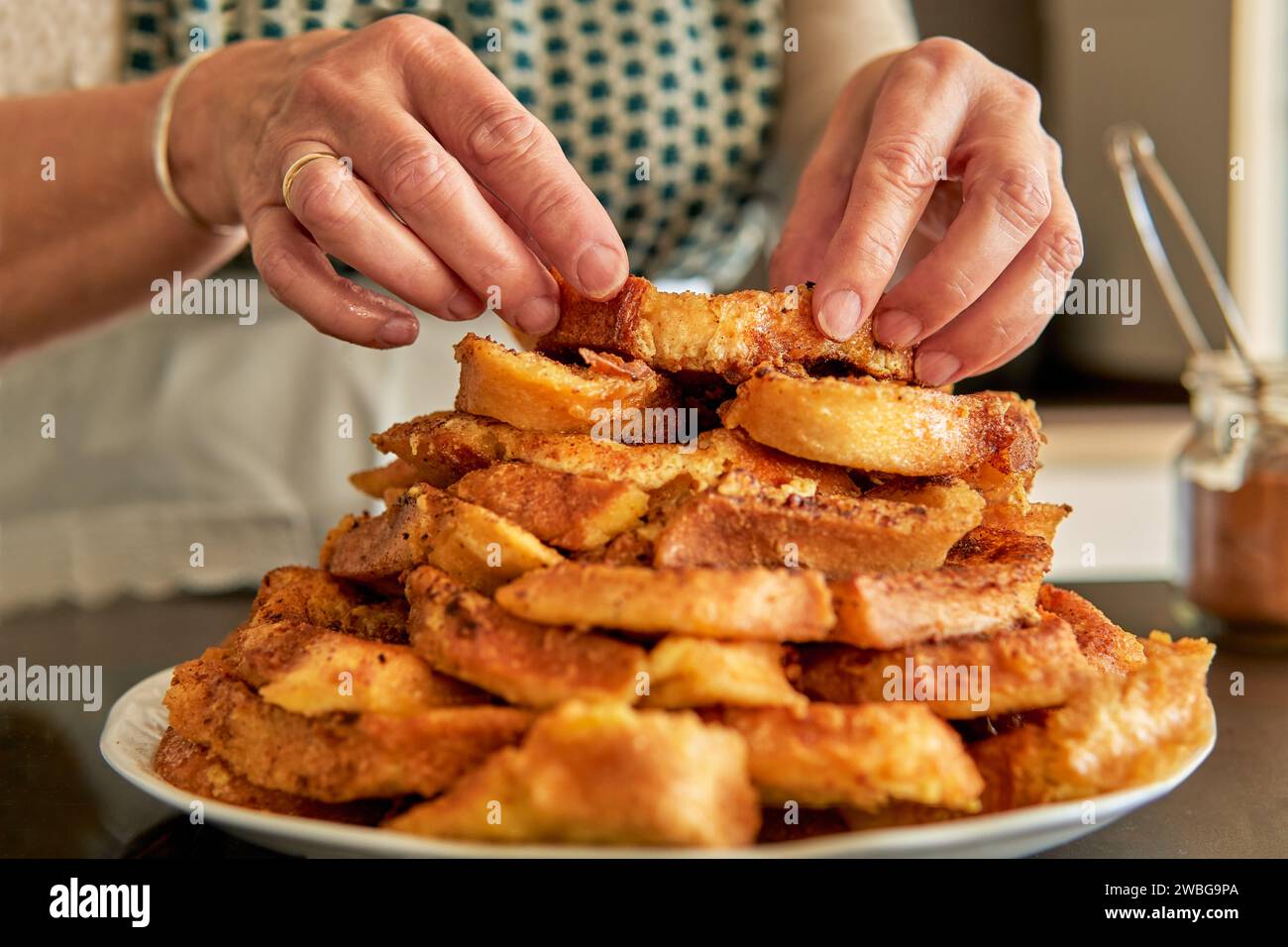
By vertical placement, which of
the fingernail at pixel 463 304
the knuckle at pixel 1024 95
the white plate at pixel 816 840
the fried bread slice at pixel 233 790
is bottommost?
the fried bread slice at pixel 233 790

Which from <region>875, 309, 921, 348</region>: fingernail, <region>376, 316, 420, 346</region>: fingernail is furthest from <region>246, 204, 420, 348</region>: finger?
<region>875, 309, 921, 348</region>: fingernail

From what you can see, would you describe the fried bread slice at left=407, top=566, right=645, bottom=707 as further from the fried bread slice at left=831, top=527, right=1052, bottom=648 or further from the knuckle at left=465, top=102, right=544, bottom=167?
the knuckle at left=465, top=102, right=544, bottom=167

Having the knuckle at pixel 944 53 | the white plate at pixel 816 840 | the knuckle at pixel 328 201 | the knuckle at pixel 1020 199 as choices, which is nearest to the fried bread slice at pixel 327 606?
the white plate at pixel 816 840

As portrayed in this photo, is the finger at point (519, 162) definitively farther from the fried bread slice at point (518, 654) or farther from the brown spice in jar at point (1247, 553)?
the brown spice in jar at point (1247, 553)

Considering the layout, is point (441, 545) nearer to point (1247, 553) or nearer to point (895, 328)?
point (895, 328)
